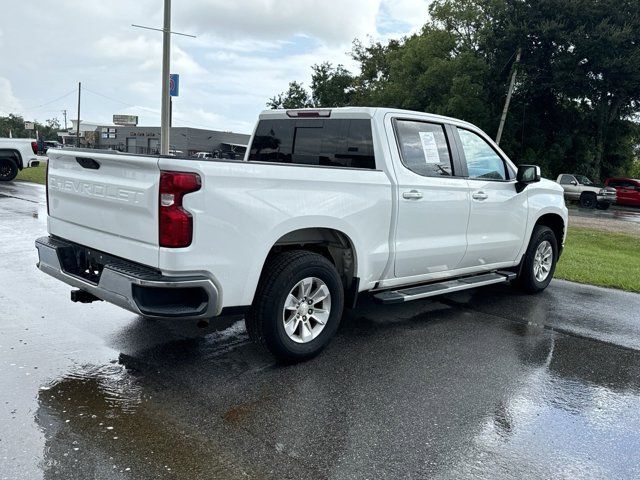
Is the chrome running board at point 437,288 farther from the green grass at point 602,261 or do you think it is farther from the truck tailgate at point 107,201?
the green grass at point 602,261

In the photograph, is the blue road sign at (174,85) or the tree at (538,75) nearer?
the blue road sign at (174,85)

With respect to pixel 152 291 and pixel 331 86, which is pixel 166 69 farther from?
pixel 331 86

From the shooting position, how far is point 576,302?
697cm

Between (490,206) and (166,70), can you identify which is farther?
(166,70)

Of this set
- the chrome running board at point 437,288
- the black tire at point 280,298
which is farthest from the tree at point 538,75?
the black tire at point 280,298

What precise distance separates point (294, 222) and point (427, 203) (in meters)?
1.56

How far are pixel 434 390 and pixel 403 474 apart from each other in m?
1.17

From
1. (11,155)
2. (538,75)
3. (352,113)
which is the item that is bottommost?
(11,155)

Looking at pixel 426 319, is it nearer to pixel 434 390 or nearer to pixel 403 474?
pixel 434 390

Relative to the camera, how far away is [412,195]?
16.6 ft

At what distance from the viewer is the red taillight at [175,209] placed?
3.61 metres

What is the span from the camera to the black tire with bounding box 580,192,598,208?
29453 millimetres

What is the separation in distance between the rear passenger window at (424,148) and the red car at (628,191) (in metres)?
Result: 29.7

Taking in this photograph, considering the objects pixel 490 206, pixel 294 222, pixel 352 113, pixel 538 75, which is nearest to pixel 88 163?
pixel 294 222
